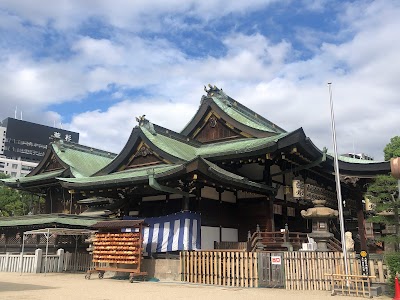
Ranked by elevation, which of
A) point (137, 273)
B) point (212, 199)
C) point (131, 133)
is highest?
point (131, 133)

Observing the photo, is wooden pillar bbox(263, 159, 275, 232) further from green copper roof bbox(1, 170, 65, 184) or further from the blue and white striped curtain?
green copper roof bbox(1, 170, 65, 184)

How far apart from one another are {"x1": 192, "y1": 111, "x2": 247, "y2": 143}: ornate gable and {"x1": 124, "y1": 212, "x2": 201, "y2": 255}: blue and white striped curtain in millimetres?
6894

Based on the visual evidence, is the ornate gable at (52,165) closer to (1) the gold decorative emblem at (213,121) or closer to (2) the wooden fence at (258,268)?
(1) the gold decorative emblem at (213,121)

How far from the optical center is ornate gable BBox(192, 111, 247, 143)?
2417cm

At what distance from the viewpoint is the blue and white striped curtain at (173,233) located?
61.1 feet

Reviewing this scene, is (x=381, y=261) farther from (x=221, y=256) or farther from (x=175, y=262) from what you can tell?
(x=175, y=262)

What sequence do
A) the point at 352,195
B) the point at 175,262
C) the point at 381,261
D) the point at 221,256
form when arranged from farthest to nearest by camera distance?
the point at 352,195 < the point at 175,262 < the point at 221,256 < the point at 381,261

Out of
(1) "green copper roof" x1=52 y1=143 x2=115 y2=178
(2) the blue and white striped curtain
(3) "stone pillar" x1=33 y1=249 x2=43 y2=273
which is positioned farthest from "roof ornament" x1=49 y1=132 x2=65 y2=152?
(2) the blue and white striped curtain

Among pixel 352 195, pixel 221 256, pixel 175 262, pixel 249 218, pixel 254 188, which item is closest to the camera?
pixel 221 256

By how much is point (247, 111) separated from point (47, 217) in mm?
16026

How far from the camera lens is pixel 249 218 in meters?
21.7

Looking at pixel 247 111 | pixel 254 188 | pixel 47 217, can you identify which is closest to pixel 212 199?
pixel 254 188

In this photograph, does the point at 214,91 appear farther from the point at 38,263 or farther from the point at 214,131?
the point at 38,263

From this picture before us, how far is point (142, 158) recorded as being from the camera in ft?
74.1
